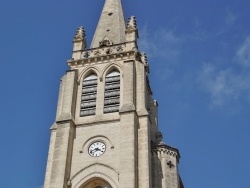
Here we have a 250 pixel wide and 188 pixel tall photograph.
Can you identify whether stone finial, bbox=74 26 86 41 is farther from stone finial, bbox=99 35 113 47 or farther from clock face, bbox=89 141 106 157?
clock face, bbox=89 141 106 157

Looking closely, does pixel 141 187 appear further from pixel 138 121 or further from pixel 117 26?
pixel 117 26

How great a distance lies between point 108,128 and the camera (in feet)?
104

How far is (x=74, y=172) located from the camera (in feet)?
98.4

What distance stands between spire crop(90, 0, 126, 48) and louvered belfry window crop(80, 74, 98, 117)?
14.4 feet

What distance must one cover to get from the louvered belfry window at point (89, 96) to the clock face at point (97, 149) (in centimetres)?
269

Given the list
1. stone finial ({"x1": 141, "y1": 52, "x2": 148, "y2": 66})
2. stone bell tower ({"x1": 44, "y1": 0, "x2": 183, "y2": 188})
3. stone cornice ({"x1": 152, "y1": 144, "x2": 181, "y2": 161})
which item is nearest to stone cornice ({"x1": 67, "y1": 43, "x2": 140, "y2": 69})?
stone bell tower ({"x1": 44, "y1": 0, "x2": 183, "y2": 188})

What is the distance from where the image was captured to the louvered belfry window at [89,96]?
33312 millimetres

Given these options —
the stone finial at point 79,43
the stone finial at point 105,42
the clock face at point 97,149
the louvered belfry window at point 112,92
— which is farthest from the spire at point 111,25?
the clock face at point 97,149

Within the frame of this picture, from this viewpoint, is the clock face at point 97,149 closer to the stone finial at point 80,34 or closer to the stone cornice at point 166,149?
the stone cornice at point 166,149

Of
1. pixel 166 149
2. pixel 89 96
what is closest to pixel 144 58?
pixel 89 96

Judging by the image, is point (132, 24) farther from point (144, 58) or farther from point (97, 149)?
point (97, 149)

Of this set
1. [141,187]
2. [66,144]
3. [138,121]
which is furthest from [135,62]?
[141,187]

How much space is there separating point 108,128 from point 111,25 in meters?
12.2

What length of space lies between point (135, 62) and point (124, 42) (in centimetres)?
253
